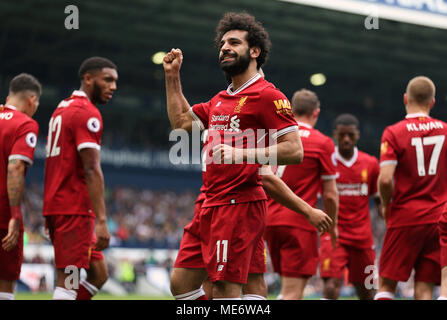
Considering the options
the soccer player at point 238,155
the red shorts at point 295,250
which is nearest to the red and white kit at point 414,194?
the red shorts at point 295,250

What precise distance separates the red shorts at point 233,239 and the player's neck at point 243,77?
2.88 feet

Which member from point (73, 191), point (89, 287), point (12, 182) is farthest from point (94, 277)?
point (12, 182)

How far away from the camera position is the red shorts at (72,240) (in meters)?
6.06

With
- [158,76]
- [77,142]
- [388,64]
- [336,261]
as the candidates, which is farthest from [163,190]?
[77,142]

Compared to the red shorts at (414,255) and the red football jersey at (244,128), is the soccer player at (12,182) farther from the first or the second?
the red shorts at (414,255)

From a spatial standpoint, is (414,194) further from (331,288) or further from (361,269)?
(331,288)

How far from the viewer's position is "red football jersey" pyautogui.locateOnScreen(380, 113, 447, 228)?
6.49 meters

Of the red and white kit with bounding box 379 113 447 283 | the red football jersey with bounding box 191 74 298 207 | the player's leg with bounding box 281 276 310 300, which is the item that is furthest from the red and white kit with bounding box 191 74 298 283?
the player's leg with bounding box 281 276 310 300

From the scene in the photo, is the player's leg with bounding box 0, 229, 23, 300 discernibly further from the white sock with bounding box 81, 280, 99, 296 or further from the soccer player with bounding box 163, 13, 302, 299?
the soccer player with bounding box 163, 13, 302, 299

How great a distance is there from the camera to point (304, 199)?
712cm

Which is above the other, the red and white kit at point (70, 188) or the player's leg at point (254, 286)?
the red and white kit at point (70, 188)

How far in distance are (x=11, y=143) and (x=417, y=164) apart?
3979 mm

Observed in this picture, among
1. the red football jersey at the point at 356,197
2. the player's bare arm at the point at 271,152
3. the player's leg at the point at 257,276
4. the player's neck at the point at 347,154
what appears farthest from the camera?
the player's neck at the point at 347,154
